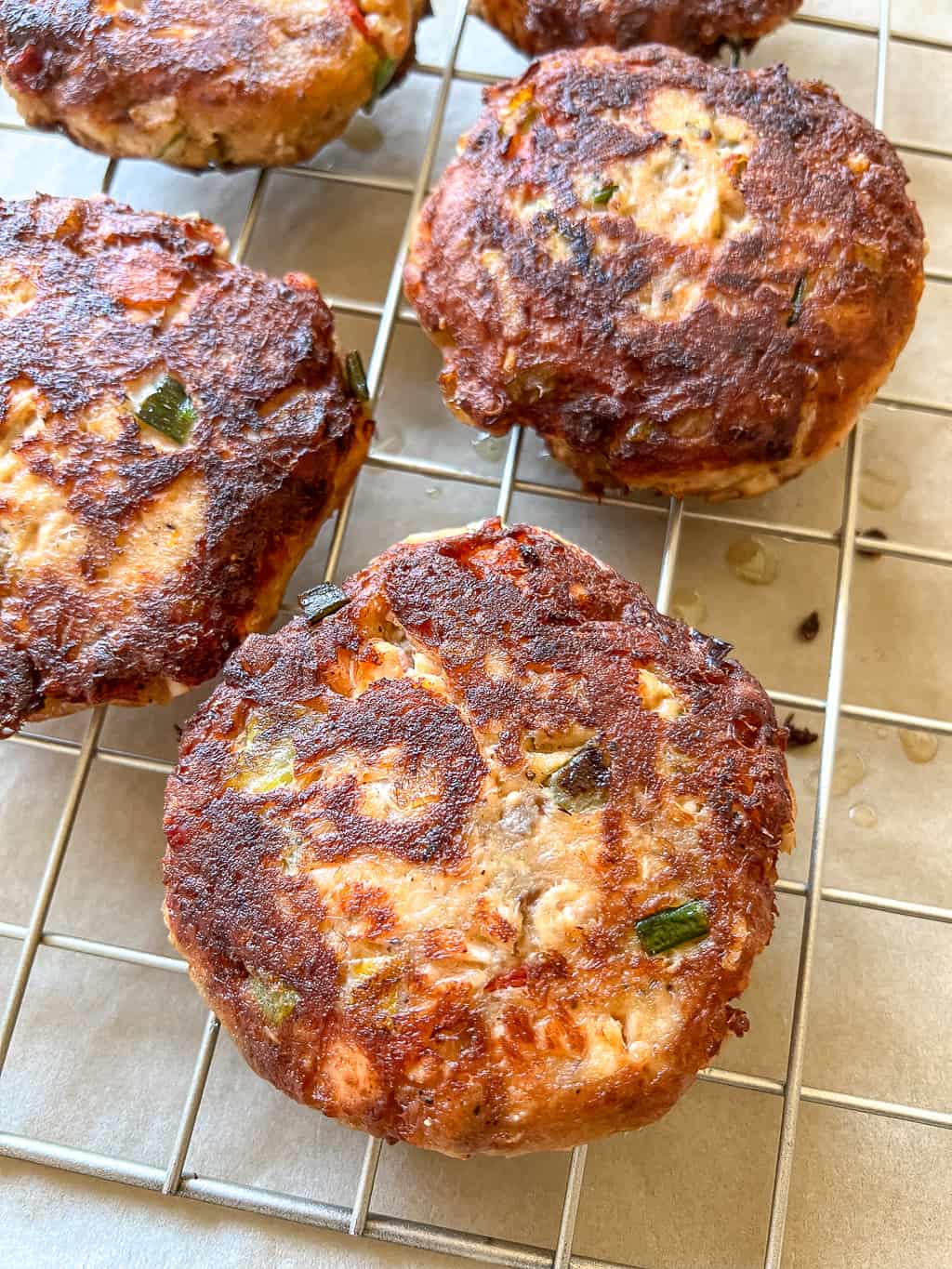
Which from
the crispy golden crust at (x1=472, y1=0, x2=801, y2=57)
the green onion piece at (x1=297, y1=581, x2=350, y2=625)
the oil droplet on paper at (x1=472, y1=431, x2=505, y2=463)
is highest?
the crispy golden crust at (x1=472, y1=0, x2=801, y2=57)

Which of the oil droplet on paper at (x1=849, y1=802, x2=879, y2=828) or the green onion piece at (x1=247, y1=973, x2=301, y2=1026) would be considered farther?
the oil droplet on paper at (x1=849, y1=802, x2=879, y2=828)

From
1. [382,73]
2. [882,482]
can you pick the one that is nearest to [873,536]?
[882,482]

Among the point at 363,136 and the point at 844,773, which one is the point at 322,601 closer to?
the point at 844,773

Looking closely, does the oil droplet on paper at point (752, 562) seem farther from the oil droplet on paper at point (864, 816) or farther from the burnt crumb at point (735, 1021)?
the burnt crumb at point (735, 1021)

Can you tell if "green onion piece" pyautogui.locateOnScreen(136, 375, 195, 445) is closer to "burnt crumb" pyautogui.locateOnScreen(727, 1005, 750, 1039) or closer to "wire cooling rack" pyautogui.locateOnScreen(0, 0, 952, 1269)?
"wire cooling rack" pyautogui.locateOnScreen(0, 0, 952, 1269)

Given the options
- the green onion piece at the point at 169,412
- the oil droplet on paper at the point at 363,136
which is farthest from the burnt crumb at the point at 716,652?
the oil droplet on paper at the point at 363,136

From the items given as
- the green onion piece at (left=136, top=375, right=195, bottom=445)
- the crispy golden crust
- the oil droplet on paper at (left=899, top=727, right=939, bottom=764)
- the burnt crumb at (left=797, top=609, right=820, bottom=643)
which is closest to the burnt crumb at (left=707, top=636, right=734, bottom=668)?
the burnt crumb at (left=797, top=609, right=820, bottom=643)

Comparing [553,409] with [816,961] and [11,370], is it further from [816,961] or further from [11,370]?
[816,961]
